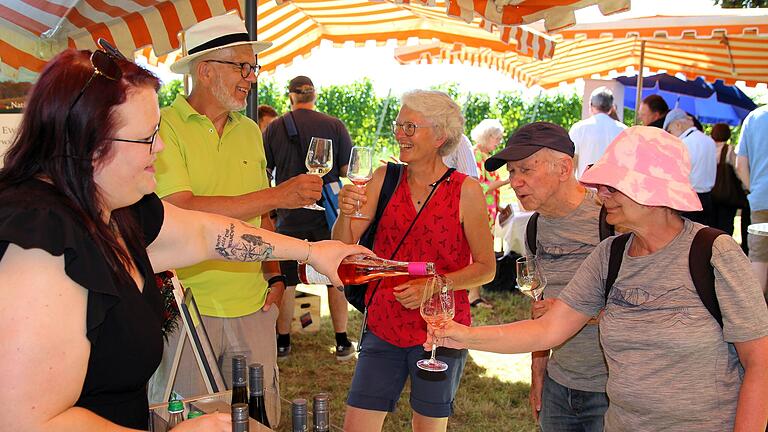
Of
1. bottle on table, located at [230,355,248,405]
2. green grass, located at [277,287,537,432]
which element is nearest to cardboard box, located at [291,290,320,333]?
green grass, located at [277,287,537,432]

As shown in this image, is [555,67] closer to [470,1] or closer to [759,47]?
[759,47]

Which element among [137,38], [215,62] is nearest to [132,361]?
[215,62]

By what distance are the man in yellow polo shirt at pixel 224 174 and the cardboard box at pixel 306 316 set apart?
3.33m

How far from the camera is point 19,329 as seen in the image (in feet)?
4.30

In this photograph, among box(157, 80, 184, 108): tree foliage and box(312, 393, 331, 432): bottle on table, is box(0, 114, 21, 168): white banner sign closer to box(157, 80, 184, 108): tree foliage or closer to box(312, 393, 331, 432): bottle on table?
box(312, 393, 331, 432): bottle on table

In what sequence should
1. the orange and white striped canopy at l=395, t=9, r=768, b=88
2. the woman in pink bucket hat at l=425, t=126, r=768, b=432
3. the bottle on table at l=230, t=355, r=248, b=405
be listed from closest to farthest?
the bottle on table at l=230, t=355, r=248, b=405, the woman in pink bucket hat at l=425, t=126, r=768, b=432, the orange and white striped canopy at l=395, t=9, r=768, b=88

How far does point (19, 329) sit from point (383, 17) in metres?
6.72

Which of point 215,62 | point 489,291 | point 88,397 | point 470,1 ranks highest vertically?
point 470,1

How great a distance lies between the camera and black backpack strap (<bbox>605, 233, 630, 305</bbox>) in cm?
231

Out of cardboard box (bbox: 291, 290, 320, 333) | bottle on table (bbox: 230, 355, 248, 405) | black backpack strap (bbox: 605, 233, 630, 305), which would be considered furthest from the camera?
cardboard box (bbox: 291, 290, 320, 333)

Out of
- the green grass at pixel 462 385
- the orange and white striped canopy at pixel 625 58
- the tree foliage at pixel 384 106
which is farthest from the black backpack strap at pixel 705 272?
the tree foliage at pixel 384 106

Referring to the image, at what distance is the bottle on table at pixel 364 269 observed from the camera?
2.34 meters

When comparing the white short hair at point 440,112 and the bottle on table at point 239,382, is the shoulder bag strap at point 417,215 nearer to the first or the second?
the white short hair at point 440,112

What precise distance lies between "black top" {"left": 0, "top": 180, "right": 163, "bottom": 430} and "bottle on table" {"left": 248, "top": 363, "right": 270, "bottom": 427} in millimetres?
238
